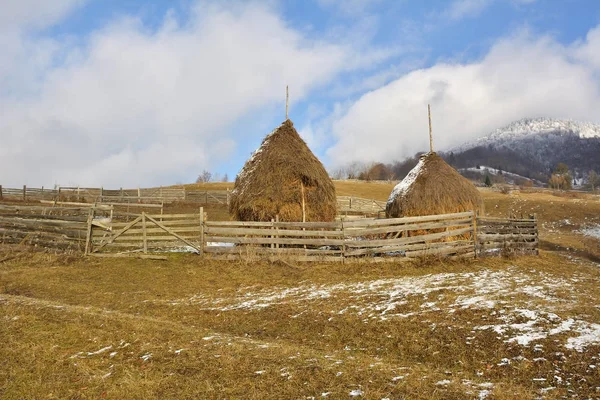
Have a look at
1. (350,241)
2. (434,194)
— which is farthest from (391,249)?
(434,194)

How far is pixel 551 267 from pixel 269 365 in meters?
11.5

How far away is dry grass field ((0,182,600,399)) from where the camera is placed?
4723 mm

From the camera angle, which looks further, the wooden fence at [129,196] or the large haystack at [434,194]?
the wooden fence at [129,196]

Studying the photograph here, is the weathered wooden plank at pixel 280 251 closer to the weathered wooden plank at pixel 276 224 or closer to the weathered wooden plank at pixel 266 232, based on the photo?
the weathered wooden plank at pixel 266 232

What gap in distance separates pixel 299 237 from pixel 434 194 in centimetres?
615

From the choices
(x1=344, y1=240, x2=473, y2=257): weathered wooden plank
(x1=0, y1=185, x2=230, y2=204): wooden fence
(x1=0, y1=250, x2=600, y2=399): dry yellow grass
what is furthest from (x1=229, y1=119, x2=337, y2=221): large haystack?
(x1=0, y1=185, x2=230, y2=204): wooden fence

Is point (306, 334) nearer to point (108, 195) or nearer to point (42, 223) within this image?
point (42, 223)

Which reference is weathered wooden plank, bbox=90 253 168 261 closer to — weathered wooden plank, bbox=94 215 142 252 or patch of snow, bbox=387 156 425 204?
weathered wooden plank, bbox=94 215 142 252

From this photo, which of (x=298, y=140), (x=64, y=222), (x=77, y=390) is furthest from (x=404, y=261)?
(x=64, y=222)

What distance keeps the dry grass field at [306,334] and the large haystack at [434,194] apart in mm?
4298

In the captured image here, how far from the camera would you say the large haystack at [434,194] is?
53.7ft

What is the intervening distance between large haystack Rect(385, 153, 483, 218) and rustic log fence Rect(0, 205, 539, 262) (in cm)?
110

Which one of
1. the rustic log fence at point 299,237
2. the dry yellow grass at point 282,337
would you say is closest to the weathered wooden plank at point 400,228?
the rustic log fence at point 299,237

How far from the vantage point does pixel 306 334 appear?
6988 mm
